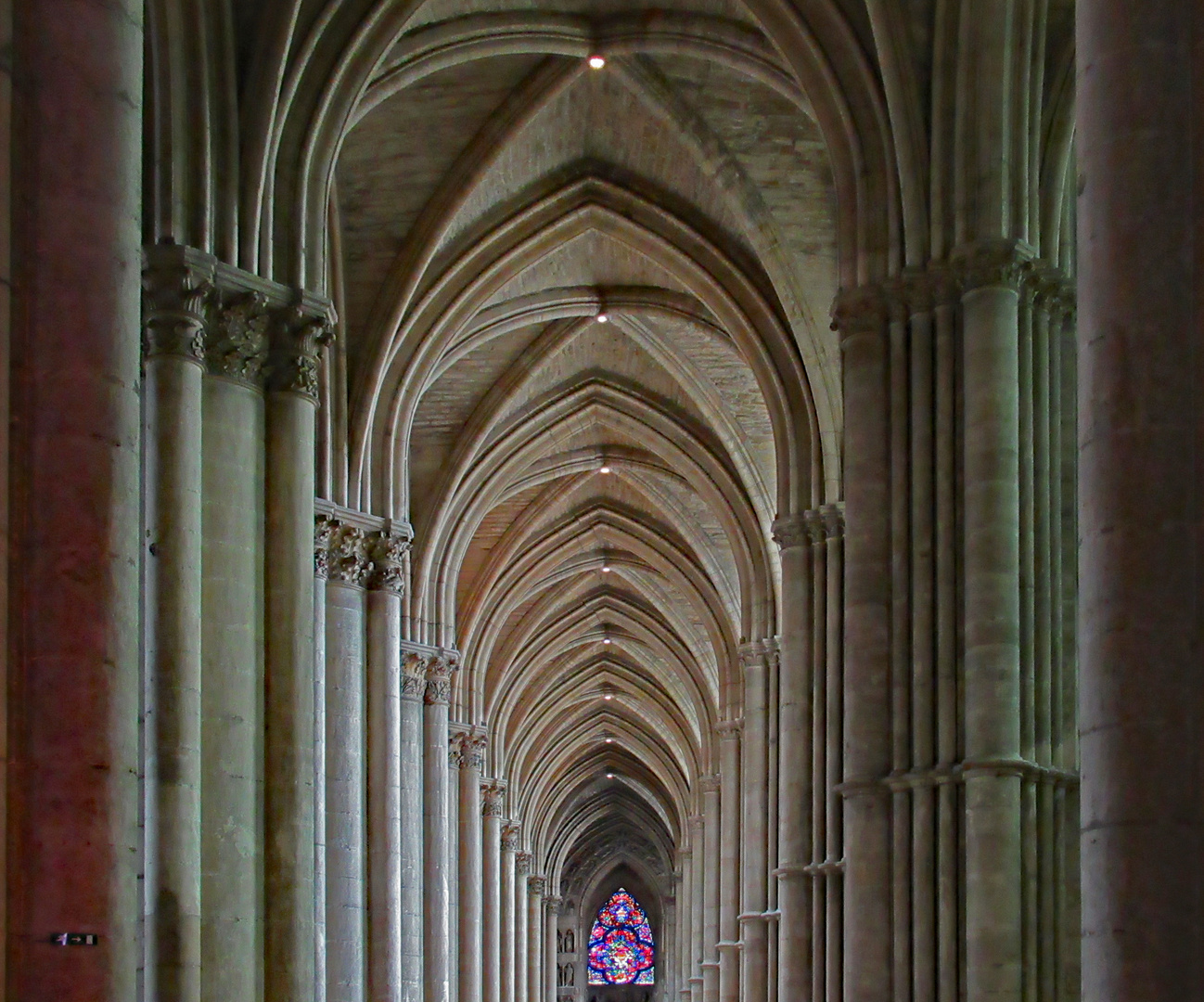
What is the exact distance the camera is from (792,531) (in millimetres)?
25719

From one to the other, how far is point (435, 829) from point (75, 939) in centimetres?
2430

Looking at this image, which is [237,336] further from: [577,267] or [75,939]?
[577,267]

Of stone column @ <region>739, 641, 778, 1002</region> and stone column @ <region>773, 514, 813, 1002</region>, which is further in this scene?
stone column @ <region>739, 641, 778, 1002</region>

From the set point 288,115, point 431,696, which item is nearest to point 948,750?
point 288,115

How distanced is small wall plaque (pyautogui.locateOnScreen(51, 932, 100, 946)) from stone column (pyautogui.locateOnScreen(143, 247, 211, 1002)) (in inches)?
264

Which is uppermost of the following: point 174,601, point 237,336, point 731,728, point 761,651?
point 237,336

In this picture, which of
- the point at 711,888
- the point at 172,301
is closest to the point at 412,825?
the point at 711,888

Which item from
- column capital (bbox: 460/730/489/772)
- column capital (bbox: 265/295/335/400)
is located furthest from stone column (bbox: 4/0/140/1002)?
column capital (bbox: 460/730/489/772)

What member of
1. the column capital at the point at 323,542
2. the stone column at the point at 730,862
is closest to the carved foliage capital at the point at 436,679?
the stone column at the point at 730,862

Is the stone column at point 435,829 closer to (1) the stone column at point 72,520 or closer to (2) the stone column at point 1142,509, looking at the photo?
(1) the stone column at point 72,520

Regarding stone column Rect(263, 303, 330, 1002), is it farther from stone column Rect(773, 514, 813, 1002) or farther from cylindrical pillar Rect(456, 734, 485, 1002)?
cylindrical pillar Rect(456, 734, 485, 1002)

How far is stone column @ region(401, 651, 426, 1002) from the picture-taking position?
2880 cm

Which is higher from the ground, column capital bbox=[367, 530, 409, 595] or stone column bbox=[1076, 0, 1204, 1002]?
column capital bbox=[367, 530, 409, 595]

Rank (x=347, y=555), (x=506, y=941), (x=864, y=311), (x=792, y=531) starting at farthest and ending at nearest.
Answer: (x=506, y=941)
(x=792, y=531)
(x=347, y=555)
(x=864, y=311)
